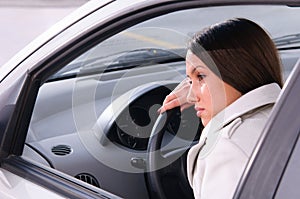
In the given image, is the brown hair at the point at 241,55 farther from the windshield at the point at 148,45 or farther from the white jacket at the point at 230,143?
the windshield at the point at 148,45

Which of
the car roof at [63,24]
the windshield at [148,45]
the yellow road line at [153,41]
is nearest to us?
the car roof at [63,24]

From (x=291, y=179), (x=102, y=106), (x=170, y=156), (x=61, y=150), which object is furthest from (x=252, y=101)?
(x=102, y=106)

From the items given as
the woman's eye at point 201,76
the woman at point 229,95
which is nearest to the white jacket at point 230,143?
the woman at point 229,95

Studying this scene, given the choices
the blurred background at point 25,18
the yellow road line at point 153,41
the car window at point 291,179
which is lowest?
the car window at point 291,179

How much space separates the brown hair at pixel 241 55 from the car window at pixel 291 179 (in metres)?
0.40

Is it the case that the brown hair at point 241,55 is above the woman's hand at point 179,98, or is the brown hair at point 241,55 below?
below

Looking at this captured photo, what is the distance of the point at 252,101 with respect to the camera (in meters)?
1.59

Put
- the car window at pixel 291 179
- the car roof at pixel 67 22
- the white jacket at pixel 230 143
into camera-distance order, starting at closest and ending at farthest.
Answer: the car window at pixel 291 179 → the white jacket at pixel 230 143 → the car roof at pixel 67 22

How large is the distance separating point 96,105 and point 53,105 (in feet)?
0.66

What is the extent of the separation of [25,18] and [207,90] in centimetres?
904

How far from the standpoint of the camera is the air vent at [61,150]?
8.08 ft

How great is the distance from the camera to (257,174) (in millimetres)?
1323

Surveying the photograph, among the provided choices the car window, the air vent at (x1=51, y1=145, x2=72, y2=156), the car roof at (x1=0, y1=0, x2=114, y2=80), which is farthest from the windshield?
Answer: the car window

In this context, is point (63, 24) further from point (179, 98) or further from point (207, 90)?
point (207, 90)
